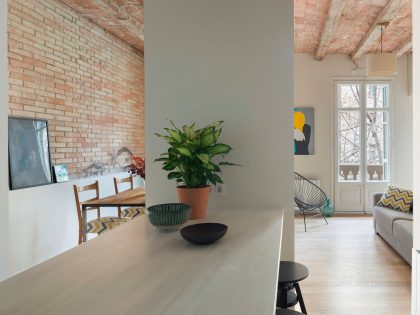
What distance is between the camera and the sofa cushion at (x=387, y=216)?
4.28 metres

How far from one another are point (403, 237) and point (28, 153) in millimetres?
4315

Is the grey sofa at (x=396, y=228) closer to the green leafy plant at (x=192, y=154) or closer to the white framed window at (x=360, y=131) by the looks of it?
the white framed window at (x=360, y=131)

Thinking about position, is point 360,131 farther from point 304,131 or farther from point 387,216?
point 387,216

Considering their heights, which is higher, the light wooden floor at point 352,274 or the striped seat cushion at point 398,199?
the striped seat cushion at point 398,199

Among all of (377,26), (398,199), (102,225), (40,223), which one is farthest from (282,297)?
(377,26)

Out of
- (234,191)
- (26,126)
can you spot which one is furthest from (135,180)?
(234,191)

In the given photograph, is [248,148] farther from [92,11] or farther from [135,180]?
[135,180]

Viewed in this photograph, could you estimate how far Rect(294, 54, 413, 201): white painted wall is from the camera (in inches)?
264

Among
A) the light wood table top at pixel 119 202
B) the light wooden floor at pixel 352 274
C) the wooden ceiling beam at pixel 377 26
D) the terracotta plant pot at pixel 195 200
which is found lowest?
the light wooden floor at pixel 352 274

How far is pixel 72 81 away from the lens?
4242 millimetres

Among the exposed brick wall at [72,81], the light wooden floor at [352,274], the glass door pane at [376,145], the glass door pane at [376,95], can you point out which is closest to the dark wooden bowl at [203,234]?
the light wooden floor at [352,274]

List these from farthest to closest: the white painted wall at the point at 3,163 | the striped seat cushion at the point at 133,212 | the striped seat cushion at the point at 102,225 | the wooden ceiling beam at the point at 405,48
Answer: the wooden ceiling beam at the point at 405,48, the striped seat cushion at the point at 133,212, the striped seat cushion at the point at 102,225, the white painted wall at the point at 3,163

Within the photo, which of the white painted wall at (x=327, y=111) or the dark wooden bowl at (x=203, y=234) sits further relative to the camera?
the white painted wall at (x=327, y=111)

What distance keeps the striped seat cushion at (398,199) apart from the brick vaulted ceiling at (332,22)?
2.47 metres
